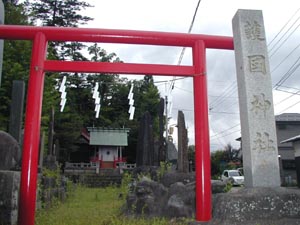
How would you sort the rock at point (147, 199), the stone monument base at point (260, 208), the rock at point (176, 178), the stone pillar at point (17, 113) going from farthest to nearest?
1. the stone pillar at point (17, 113)
2. the rock at point (176, 178)
3. the rock at point (147, 199)
4. the stone monument base at point (260, 208)

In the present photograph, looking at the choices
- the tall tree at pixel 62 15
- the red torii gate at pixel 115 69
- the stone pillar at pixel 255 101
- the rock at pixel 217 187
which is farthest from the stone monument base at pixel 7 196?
the tall tree at pixel 62 15

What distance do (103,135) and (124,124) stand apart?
415 cm

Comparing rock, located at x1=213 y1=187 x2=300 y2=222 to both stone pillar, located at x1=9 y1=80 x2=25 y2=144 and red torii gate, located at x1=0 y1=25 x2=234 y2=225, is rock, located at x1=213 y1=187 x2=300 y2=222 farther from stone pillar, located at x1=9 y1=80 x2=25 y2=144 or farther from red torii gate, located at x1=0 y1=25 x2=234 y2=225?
stone pillar, located at x1=9 y1=80 x2=25 y2=144

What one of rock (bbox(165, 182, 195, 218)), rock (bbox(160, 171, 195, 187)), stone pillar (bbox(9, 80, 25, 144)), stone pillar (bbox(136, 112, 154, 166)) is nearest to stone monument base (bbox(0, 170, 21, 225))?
rock (bbox(165, 182, 195, 218))

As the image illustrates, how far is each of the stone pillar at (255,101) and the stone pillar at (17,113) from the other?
611cm

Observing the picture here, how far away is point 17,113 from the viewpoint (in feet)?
28.8

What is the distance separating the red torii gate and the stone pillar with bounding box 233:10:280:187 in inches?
21.0

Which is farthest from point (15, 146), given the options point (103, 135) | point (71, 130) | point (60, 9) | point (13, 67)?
point (60, 9)

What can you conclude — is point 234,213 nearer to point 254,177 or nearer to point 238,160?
point 254,177

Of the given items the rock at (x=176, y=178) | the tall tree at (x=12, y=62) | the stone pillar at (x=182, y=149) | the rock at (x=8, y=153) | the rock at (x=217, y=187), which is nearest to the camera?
the rock at (x=217, y=187)

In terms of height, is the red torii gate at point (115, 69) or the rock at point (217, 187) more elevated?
the red torii gate at point (115, 69)

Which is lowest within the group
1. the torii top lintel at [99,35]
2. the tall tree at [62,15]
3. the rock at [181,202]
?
the rock at [181,202]

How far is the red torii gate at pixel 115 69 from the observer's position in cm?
489

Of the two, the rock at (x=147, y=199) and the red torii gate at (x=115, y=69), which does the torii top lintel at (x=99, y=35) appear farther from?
the rock at (x=147, y=199)
